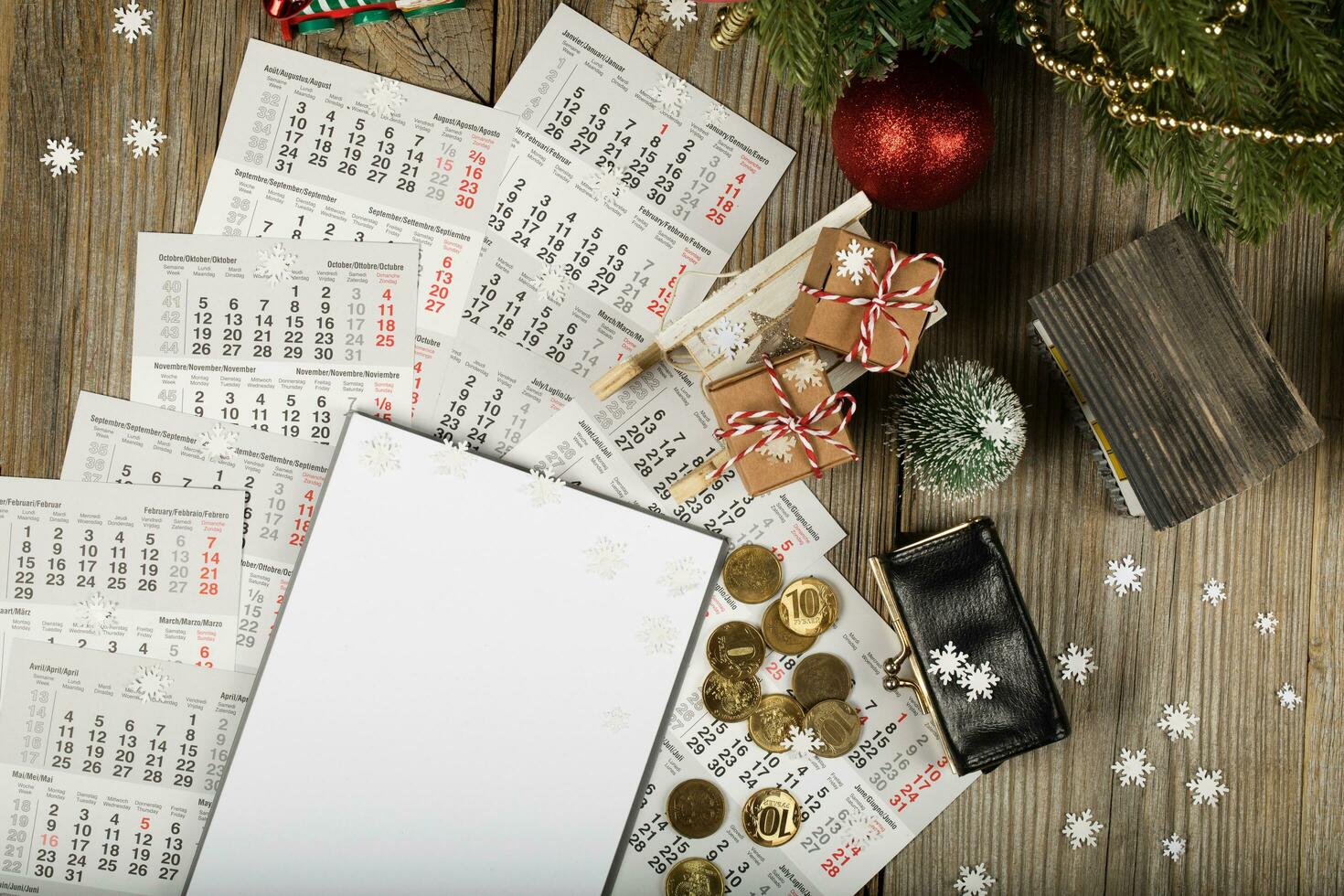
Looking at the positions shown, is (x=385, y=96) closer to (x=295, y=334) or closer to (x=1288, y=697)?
(x=295, y=334)

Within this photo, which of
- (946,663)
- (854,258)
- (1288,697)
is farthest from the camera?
(1288,697)

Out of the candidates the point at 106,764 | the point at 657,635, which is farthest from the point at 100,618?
the point at 657,635

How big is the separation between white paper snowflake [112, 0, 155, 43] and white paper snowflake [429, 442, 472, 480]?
0.61 metres

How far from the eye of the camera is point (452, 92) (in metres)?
1.09

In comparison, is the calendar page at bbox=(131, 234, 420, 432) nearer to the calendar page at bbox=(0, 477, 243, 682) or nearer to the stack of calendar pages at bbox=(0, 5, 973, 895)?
the stack of calendar pages at bbox=(0, 5, 973, 895)

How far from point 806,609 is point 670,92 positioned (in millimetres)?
620

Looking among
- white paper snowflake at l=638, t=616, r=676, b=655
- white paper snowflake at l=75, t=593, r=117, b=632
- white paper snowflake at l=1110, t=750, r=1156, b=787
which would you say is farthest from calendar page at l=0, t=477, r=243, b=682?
white paper snowflake at l=1110, t=750, r=1156, b=787

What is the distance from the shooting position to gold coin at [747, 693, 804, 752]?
1.09 m

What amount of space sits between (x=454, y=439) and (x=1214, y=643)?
0.94m

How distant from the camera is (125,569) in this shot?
110cm

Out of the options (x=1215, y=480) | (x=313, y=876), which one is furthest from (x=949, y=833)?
(x=313, y=876)

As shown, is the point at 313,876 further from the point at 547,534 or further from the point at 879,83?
the point at 879,83

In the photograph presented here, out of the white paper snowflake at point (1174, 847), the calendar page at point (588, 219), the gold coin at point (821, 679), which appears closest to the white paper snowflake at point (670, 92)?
Answer: the calendar page at point (588, 219)

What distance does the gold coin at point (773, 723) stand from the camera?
42.8 inches
